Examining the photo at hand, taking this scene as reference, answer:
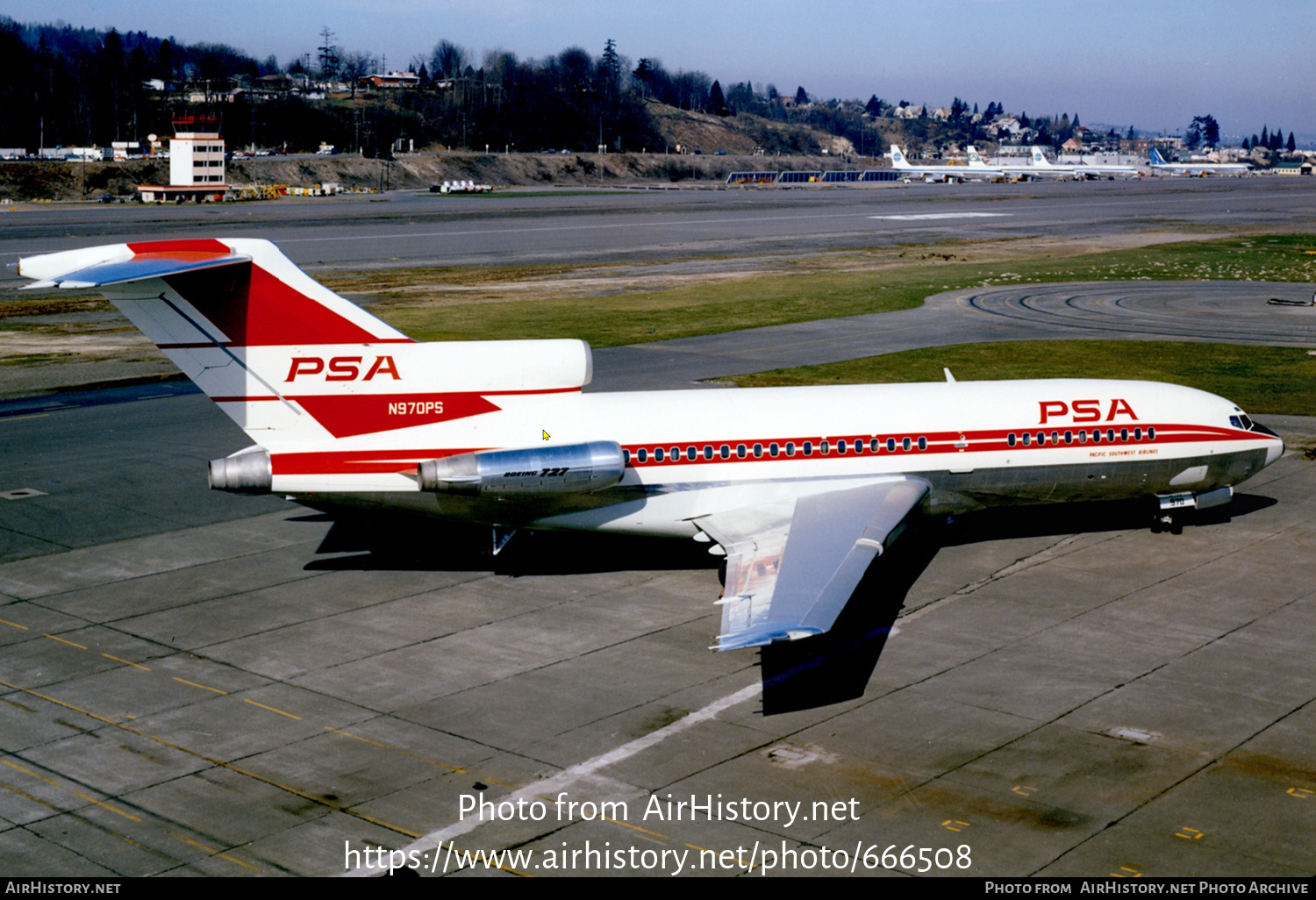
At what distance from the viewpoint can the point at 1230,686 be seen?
20.0 metres

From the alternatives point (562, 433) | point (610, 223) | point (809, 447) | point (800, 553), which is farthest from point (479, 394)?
point (610, 223)

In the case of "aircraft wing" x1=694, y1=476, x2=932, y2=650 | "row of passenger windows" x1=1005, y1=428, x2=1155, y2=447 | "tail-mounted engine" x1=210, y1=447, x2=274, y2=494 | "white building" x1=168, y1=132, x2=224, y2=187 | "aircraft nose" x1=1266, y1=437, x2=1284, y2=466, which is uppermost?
"white building" x1=168, y1=132, x2=224, y2=187

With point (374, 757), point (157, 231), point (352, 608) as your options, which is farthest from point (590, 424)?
point (157, 231)

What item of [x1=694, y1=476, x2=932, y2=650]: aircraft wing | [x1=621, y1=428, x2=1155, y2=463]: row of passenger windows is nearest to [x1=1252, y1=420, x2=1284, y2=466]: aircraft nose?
[x1=621, y1=428, x2=1155, y2=463]: row of passenger windows

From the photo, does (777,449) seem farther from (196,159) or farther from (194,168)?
(194,168)

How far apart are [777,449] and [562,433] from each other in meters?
4.44

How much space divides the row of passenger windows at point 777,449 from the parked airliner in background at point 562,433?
4cm

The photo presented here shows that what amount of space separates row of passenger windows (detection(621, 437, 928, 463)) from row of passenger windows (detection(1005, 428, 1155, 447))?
2316 millimetres

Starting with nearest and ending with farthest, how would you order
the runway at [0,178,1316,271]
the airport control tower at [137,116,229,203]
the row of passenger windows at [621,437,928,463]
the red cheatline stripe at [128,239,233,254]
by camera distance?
the red cheatline stripe at [128,239,233,254] < the row of passenger windows at [621,437,928,463] < the runway at [0,178,1316,271] < the airport control tower at [137,116,229,203]

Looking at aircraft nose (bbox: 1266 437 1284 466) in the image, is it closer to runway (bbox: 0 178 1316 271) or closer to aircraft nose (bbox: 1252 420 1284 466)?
aircraft nose (bbox: 1252 420 1284 466)

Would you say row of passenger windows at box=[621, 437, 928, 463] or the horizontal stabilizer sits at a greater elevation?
the horizontal stabilizer

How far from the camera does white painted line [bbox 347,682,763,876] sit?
50.0 ft
